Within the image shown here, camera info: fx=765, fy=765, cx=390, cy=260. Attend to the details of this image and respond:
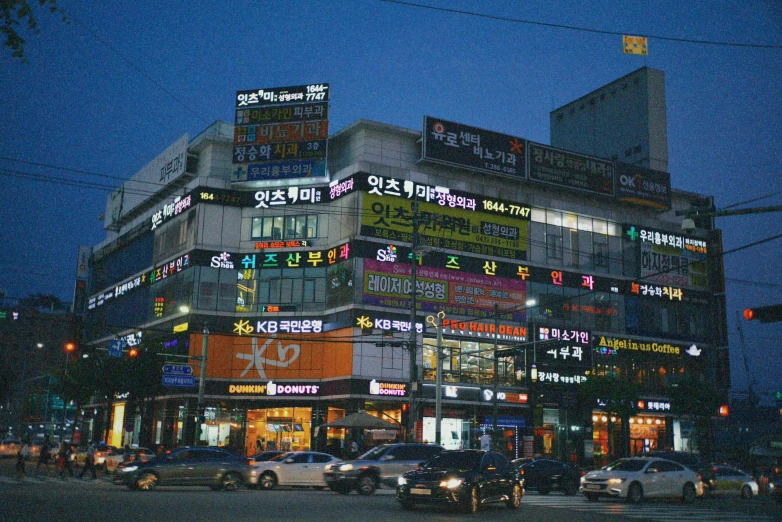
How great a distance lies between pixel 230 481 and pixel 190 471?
147cm

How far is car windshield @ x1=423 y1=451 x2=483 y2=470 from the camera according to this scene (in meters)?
19.5

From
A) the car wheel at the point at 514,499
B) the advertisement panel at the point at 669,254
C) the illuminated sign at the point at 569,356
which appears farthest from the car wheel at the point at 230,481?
the advertisement panel at the point at 669,254

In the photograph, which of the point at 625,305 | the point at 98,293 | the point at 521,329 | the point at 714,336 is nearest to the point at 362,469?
the point at 521,329

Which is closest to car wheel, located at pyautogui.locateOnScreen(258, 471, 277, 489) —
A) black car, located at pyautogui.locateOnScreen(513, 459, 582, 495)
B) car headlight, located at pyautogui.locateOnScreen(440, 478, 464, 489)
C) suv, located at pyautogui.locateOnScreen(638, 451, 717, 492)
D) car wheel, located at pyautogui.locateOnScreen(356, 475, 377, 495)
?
car wheel, located at pyautogui.locateOnScreen(356, 475, 377, 495)

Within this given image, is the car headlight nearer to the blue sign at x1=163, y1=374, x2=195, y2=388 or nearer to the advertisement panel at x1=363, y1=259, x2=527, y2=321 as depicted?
the blue sign at x1=163, y1=374, x2=195, y2=388

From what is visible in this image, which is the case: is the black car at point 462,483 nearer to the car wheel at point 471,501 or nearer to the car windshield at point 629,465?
the car wheel at point 471,501

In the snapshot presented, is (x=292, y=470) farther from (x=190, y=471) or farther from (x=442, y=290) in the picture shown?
(x=442, y=290)

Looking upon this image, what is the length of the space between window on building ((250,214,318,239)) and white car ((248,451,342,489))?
902 inches

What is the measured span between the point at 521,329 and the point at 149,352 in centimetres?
2389

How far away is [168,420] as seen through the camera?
4944 cm

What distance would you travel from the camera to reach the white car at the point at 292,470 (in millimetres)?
27312

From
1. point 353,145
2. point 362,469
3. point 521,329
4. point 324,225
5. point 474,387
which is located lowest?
point 362,469

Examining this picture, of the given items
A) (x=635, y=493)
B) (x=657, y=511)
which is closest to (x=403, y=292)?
(x=635, y=493)

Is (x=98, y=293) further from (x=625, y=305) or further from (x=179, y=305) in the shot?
(x=625, y=305)
